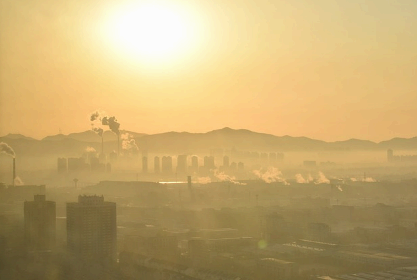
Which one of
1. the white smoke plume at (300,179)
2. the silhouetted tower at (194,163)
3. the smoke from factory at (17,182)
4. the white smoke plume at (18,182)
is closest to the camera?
the smoke from factory at (17,182)

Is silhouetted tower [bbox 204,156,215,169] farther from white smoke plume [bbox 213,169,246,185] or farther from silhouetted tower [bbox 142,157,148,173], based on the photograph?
silhouetted tower [bbox 142,157,148,173]

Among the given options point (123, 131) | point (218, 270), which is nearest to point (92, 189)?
point (123, 131)

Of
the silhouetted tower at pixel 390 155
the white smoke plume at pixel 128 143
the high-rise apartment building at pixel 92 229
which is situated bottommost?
the high-rise apartment building at pixel 92 229

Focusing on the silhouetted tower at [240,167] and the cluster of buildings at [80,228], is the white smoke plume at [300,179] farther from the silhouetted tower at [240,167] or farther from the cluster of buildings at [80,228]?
the cluster of buildings at [80,228]

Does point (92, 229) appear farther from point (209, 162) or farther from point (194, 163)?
point (209, 162)

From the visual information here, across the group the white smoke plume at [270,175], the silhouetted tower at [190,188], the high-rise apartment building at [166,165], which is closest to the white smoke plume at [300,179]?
the white smoke plume at [270,175]

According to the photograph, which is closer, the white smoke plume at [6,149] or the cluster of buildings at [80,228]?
the cluster of buildings at [80,228]

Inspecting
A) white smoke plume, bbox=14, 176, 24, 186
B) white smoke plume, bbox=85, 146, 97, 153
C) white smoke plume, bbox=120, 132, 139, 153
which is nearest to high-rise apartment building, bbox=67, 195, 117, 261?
white smoke plume, bbox=14, 176, 24, 186

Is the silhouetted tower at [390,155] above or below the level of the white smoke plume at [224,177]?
above
